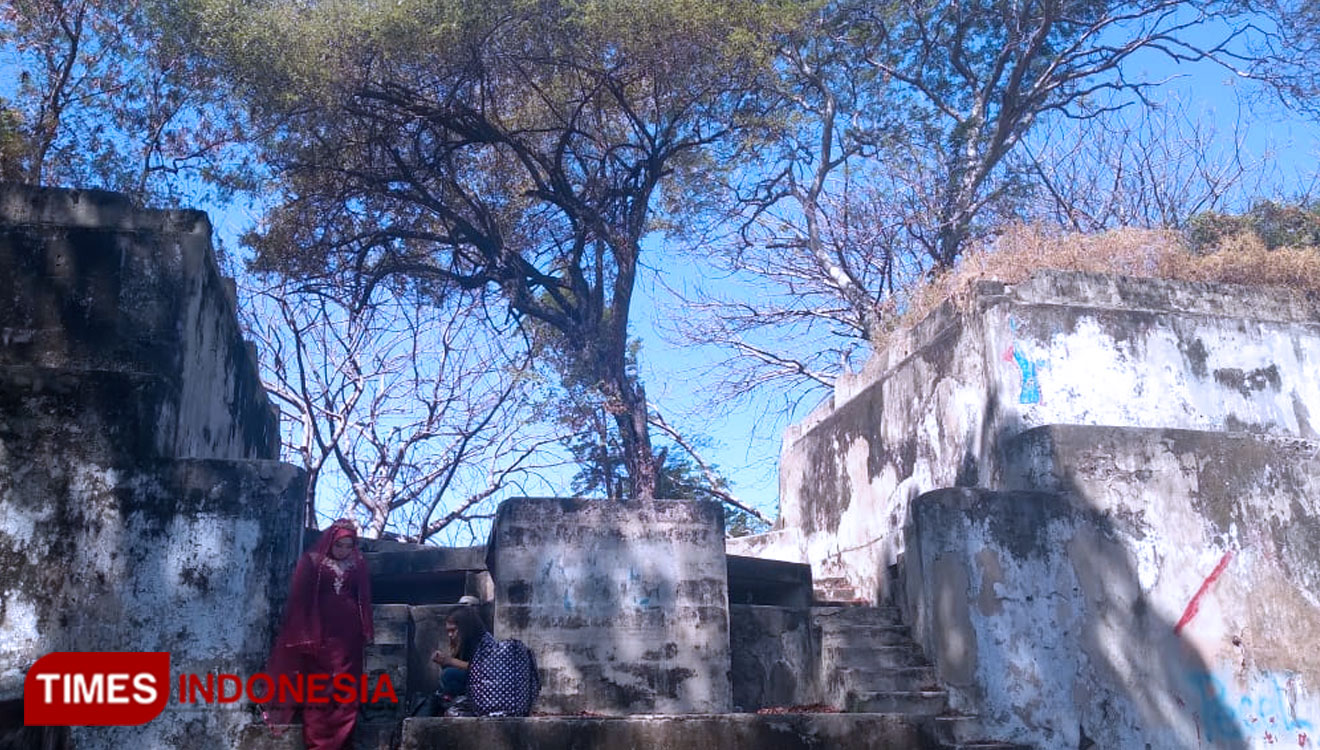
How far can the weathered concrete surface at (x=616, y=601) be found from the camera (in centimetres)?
683

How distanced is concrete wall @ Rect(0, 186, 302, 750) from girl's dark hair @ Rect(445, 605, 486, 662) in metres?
1.03

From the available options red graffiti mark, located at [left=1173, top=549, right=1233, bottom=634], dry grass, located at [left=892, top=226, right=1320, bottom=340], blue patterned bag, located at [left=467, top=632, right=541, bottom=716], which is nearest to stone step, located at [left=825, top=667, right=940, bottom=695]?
red graffiti mark, located at [left=1173, top=549, right=1233, bottom=634]

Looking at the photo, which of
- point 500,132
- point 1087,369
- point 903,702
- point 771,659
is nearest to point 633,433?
point 500,132

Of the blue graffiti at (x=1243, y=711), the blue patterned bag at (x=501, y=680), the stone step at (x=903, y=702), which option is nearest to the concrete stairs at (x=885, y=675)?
the stone step at (x=903, y=702)

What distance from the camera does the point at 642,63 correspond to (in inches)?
465

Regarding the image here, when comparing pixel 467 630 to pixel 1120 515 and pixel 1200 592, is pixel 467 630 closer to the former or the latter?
pixel 1120 515

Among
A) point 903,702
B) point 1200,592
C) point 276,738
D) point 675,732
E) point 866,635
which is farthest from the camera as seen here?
point 866,635

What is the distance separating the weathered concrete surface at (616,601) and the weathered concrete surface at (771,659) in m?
0.32

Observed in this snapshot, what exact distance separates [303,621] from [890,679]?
3.37 metres

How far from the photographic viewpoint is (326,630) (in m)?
5.87

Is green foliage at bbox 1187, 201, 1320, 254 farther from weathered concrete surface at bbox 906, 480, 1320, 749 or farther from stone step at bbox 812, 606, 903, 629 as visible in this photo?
stone step at bbox 812, 606, 903, 629

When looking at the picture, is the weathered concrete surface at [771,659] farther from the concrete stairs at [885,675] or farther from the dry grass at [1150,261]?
the dry grass at [1150,261]

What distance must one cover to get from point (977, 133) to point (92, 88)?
10.5m

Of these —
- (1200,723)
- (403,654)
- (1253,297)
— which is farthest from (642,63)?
(1200,723)
